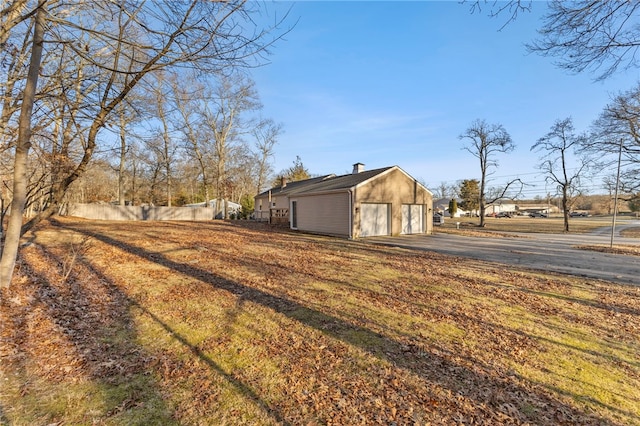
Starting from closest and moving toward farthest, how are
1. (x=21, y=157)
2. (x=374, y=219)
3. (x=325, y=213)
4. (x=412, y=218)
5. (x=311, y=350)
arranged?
(x=311, y=350), (x=21, y=157), (x=374, y=219), (x=325, y=213), (x=412, y=218)

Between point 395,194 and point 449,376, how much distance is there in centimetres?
1470

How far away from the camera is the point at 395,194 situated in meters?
17.2

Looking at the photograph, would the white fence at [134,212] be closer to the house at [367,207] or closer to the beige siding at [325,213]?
the house at [367,207]

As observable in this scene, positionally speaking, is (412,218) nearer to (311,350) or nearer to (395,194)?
(395,194)

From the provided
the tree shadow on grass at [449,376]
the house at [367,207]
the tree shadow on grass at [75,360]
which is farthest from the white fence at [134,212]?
the tree shadow on grass at [449,376]

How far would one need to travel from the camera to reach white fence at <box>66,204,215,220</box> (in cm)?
2514

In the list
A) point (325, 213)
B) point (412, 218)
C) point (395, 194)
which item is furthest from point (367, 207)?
point (412, 218)

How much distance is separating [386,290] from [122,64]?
6705 millimetres

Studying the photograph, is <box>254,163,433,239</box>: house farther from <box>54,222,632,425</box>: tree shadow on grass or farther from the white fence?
the white fence

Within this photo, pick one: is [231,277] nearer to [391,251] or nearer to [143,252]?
[143,252]

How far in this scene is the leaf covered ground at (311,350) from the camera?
2.53 metres

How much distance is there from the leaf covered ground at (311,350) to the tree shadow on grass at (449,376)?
0.06ft

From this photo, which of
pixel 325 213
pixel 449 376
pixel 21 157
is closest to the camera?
pixel 449 376

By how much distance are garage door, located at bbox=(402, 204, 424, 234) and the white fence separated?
21002 millimetres
